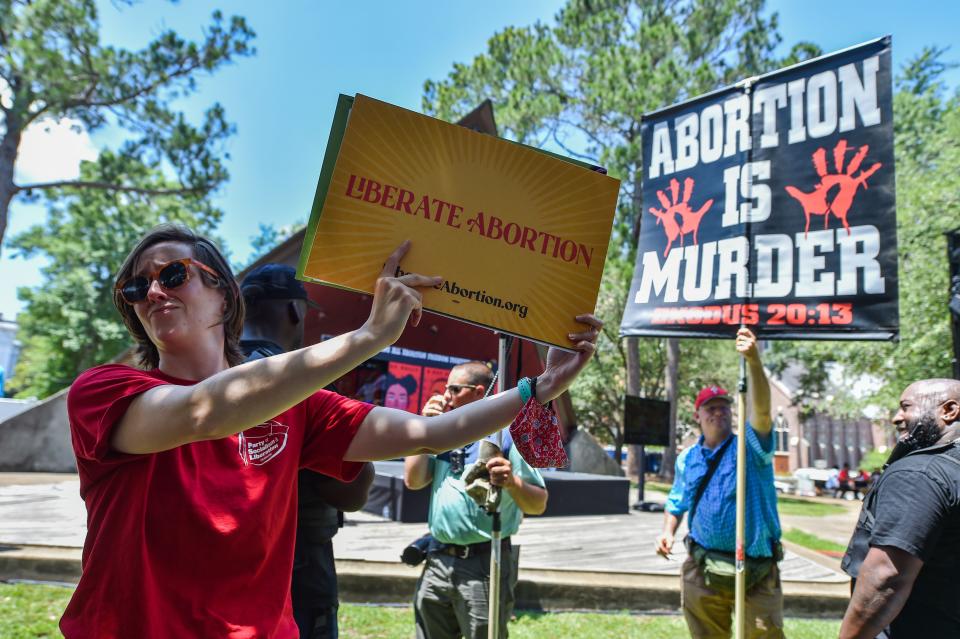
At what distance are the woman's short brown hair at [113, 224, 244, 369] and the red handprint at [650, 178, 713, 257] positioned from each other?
3119 millimetres

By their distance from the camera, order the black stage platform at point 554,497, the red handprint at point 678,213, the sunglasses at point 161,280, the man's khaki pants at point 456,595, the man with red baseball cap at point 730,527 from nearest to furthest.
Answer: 1. the sunglasses at point 161,280
2. the man's khaki pants at point 456,595
3. the man with red baseball cap at point 730,527
4. the red handprint at point 678,213
5. the black stage platform at point 554,497

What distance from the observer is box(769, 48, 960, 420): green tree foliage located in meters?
16.4

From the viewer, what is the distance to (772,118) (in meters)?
4.07

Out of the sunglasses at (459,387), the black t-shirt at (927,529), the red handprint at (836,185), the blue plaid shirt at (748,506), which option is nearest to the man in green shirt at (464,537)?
the sunglasses at (459,387)

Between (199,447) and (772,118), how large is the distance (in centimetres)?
390

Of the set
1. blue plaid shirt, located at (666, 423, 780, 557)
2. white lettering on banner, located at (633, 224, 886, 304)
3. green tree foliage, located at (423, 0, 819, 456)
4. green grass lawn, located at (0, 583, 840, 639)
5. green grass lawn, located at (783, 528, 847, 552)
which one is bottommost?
green grass lawn, located at (783, 528, 847, 552)

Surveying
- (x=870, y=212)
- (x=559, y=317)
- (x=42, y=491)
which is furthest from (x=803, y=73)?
(x=42, y=491)

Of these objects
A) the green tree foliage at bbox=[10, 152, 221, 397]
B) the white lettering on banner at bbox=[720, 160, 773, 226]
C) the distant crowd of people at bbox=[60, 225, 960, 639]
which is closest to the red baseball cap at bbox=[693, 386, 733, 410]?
the white lettering on banner at bbox=[720, 160, 773, 226]

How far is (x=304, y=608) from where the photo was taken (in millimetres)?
2498

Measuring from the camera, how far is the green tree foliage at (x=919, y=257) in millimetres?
16422

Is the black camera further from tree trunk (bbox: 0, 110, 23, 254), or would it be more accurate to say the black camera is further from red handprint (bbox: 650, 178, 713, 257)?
tree trunk (bbox: 0, 110, 23, 254)

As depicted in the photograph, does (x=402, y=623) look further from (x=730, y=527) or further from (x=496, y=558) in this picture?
(x=496, y=558)

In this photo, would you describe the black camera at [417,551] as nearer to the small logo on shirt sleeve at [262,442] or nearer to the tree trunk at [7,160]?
the small logo on shirt sleeve at [262,442]

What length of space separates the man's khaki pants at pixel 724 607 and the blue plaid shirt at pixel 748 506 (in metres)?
0.21
